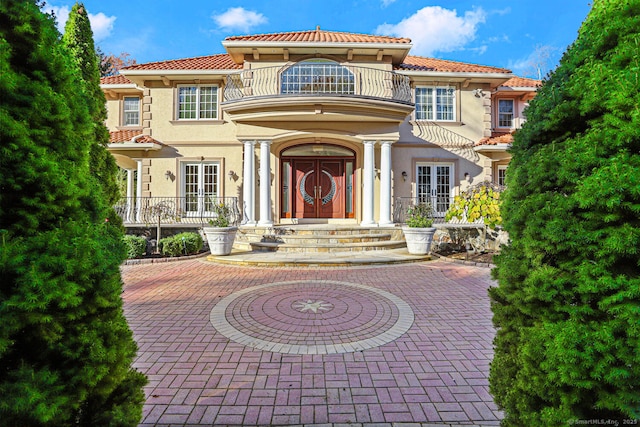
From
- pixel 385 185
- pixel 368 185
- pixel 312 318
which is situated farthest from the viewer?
pixel 385 185

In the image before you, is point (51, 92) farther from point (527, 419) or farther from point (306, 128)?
point (306, 128)

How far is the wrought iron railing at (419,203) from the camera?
13.0m

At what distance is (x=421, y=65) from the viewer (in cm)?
1473

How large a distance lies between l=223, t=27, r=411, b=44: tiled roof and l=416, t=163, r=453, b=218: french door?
5520 millimetres

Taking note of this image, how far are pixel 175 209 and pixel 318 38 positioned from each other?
10037 millimetres

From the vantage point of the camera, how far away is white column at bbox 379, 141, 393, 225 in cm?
1188

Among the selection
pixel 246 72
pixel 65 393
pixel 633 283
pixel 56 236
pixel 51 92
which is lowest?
pixel 65 393

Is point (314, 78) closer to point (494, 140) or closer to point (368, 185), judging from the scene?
point (368, 185)

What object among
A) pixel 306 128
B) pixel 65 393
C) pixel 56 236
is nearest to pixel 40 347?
pixel 65 393

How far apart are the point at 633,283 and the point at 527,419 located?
37.4 inches

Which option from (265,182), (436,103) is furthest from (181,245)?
(436,103)

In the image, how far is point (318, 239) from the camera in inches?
408

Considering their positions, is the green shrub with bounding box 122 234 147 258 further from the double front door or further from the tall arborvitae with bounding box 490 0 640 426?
the tall arborvitae with bounding box 490 0 640 426

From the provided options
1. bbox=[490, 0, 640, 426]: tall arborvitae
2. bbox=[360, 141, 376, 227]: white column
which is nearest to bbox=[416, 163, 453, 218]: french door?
bbox=[360, 141, 376, 227]: white column
